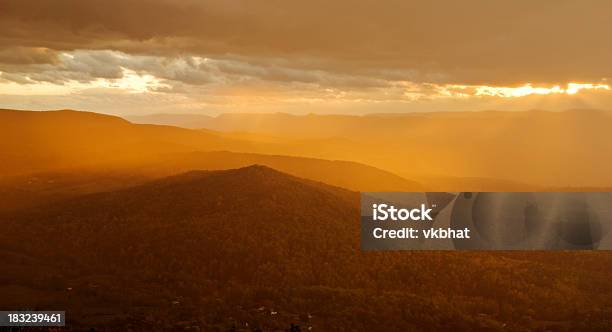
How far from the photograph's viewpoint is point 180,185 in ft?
268

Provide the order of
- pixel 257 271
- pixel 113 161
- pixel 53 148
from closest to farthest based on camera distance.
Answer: pixel 257 271 < pixel 113 161 < pixel 53 148

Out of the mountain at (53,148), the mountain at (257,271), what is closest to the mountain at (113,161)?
the mountain at (53,148)

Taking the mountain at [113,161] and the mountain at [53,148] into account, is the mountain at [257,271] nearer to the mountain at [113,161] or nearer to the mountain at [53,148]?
the mountain at [113,161]

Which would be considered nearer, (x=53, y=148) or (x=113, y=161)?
(x=113, y=161)

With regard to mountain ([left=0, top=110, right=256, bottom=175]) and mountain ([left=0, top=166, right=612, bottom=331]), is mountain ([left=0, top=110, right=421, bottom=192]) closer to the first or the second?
mountain ([left=0, top=110, right=256, bottom=175])

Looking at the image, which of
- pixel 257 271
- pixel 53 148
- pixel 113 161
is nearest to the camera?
pixel 257 271

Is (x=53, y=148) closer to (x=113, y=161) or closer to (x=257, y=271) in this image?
(x=113, y=161)

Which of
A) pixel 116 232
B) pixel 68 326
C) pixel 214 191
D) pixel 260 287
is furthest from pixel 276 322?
pixel 214 191

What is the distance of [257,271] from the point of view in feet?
190

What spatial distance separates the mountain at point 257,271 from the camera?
46844mm

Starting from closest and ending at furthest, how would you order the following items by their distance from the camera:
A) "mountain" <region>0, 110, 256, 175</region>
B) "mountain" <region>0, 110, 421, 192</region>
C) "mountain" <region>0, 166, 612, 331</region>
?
"mountain" <region>0, 166, 612, 331</region> < "mountain" <region>0, 110, 421, 192</region> < "mountain" <region>0, 110, 256, 175</region>

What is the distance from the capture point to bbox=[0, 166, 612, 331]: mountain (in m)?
46.8

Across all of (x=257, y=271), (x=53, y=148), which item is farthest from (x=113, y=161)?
(x=257, y=271)

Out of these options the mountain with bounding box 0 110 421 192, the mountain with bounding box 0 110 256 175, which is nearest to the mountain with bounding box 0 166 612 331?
the mountain with bounding box 0 110 421 192
